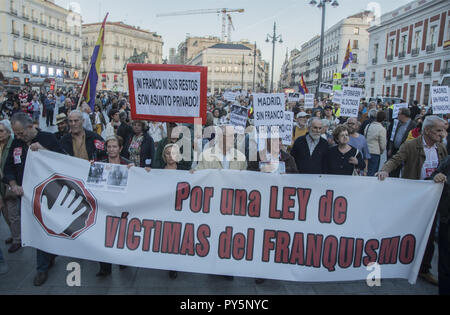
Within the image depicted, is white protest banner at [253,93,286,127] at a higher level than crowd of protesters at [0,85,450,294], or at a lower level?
higher

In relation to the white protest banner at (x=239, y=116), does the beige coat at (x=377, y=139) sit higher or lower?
lower

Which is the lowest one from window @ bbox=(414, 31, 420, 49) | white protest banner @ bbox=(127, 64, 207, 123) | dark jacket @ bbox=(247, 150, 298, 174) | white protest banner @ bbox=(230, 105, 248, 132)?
dark jacket @ bbox=(247, 150, 298, 174)

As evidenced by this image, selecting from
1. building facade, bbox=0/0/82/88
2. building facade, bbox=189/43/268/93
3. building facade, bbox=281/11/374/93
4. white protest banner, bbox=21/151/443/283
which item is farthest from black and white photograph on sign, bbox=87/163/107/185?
building facade, bbox=189/43/268/93

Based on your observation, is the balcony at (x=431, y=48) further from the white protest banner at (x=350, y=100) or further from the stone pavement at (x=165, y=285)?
the stone pavement at (x=165, y=285)

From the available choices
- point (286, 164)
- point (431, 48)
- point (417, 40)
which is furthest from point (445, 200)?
point (417, 40)

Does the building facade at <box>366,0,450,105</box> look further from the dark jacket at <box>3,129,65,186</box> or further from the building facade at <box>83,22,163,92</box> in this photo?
the building facade at <box>83,22,163,92</box>

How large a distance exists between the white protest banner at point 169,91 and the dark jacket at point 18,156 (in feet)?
3.63

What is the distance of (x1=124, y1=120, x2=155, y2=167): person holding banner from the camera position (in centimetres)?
484

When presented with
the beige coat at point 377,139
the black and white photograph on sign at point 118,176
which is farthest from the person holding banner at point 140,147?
Answer: the beige coat at point 377,139

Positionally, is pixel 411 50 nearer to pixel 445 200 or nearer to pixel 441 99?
pixel 441 99

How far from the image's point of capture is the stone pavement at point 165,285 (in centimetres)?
353

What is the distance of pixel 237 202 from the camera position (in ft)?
11.6

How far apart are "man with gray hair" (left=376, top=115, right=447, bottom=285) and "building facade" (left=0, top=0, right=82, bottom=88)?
40.2 m

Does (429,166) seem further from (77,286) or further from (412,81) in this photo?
(412,81)
